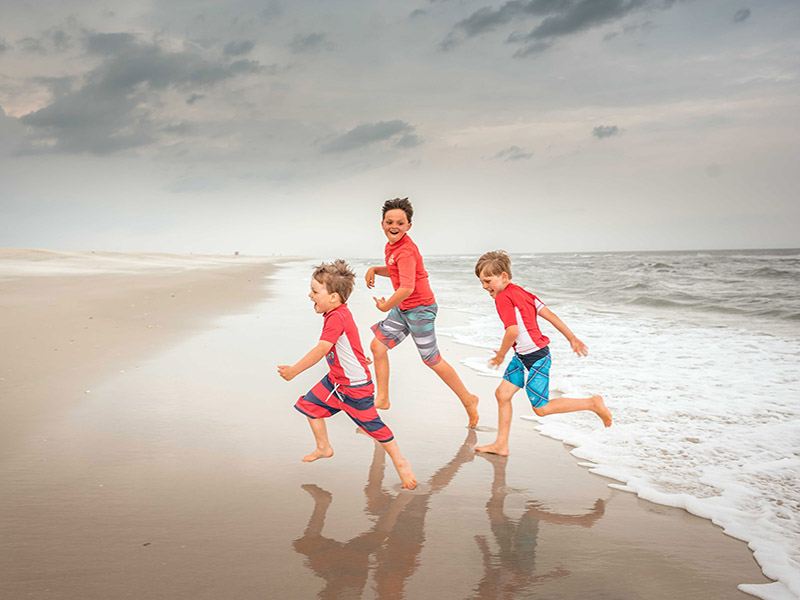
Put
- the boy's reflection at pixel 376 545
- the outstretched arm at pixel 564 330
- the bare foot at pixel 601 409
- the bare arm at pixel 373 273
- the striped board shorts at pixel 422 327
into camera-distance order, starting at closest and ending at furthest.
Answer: the boy's reflection at pixel 376 545 < the outstretched arm at pixel 564 330 < the bare foot at pixel 601 409 < the striped board shorts at pixel 422 327 < the bare arm at pixel 373 273

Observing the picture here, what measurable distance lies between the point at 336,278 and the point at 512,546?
1.72m

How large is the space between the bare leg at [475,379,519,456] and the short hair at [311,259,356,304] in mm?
1348

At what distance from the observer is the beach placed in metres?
2.10

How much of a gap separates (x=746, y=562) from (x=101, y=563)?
2754 mm

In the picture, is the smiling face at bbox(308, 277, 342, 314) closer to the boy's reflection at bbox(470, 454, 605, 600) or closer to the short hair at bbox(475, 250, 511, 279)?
the short hair at bbox(475, 250, 511, 279)

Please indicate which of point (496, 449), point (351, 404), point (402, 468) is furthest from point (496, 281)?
point (402, 468)

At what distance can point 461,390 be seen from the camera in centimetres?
423

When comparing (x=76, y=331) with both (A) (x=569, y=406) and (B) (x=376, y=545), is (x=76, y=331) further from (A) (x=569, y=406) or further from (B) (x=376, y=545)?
(A) (x=569, y=406)

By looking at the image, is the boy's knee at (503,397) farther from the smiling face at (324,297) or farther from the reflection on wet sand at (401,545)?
the smiling face at (324,297)

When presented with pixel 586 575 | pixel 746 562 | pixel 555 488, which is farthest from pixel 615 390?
pixel 586 575

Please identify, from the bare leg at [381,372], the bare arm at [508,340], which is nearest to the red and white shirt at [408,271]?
the bare leg at [381,372]

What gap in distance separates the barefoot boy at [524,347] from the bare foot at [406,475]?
779mm

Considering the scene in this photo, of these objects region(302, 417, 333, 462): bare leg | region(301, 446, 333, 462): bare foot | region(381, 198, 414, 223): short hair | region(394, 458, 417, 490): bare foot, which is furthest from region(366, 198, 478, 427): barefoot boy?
region(394, 458, 417, 490): bare foot

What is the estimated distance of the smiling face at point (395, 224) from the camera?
407cm
